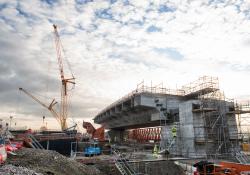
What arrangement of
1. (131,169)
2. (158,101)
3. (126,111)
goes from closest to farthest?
(131,169) → (158,101) → (126,111)

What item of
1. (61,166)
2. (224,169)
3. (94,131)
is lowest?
(61,166)

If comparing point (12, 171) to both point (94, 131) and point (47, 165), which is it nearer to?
point (47, 165)

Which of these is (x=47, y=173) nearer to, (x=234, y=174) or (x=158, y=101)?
(x=234, y=174)

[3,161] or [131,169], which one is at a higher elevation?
[3,161]

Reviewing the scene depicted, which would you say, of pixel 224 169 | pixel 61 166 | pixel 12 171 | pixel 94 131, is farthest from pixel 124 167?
pixel 94 131

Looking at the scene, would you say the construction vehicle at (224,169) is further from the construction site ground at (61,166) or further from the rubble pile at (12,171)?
the rubble pile at (12,171)

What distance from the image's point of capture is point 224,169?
15.2m

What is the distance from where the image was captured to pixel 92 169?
20.6 m

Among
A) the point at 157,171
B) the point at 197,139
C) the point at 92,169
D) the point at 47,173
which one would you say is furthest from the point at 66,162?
the point at 197,139

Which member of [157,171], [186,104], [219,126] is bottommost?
[157,171]

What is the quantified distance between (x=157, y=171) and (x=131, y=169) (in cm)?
247

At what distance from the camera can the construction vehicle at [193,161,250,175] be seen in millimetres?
14711

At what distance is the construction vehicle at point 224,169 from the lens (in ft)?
48.3

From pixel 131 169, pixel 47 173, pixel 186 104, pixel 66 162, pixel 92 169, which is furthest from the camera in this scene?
pixel 186 104
